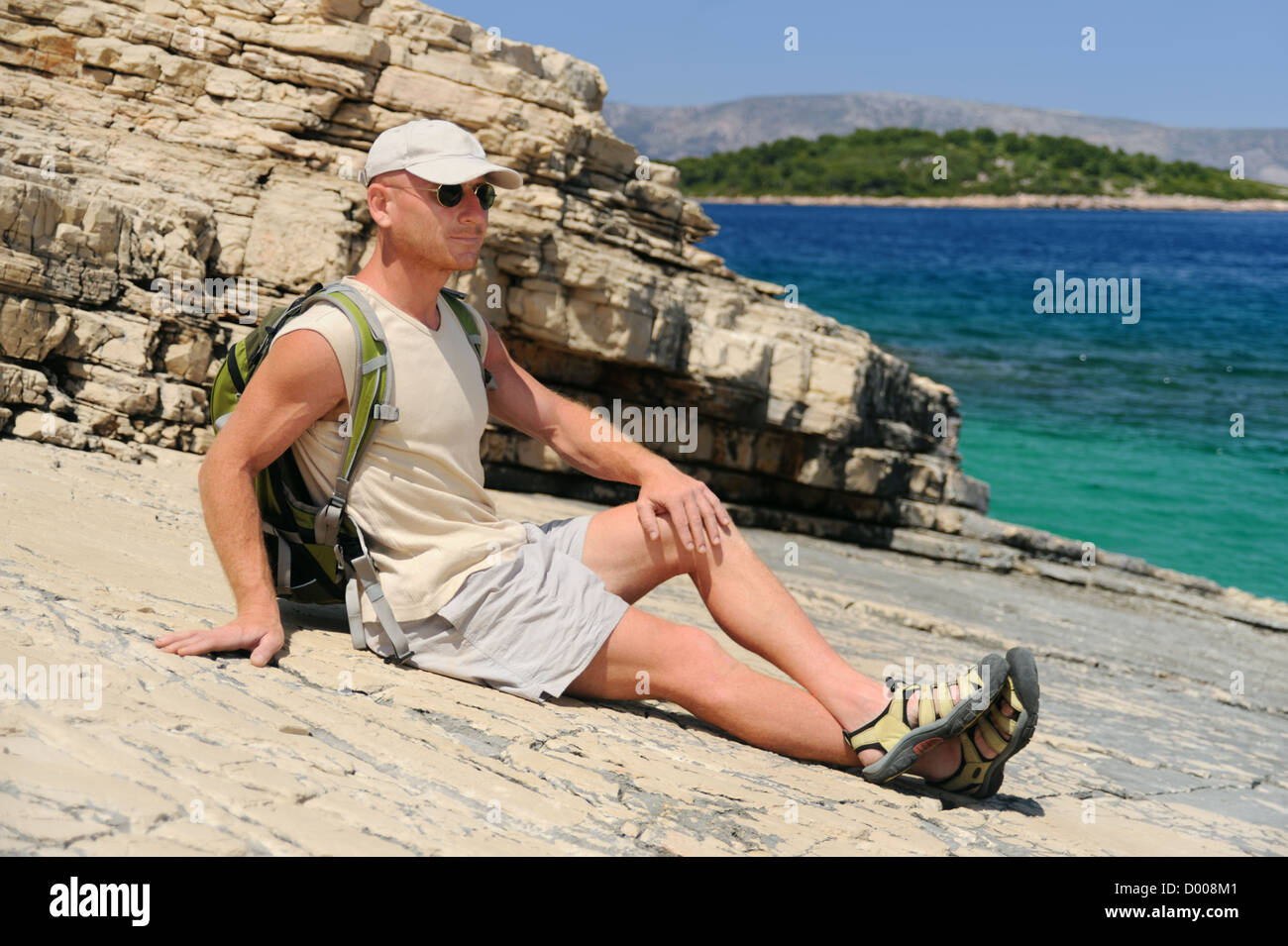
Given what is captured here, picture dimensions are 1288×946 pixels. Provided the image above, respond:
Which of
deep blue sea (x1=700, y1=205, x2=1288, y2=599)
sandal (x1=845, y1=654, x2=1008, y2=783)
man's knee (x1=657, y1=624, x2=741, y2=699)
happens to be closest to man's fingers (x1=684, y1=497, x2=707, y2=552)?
man's knee (x1=657, y1=624, x2=741, y2=699)

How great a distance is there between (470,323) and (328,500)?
0.86m

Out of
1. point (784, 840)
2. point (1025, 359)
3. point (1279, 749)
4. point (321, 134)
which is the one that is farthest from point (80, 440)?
point (1025, 359)

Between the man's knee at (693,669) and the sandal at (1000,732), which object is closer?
the sandal at (1000,732)

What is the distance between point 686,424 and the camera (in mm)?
10727

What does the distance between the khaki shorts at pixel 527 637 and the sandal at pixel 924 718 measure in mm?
932

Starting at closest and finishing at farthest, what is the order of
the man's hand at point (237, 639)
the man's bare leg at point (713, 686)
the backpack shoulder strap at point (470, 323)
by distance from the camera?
1. the man's hand at point (237, 639)
2. the man's bare leg at point (713, 686)
3. the backpack shoulder strap at point (470, 323)

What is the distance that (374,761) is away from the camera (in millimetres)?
3154

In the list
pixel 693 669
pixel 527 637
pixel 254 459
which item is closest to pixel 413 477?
pixel 254 459

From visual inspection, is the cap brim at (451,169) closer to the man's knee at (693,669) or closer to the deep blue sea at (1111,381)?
the man's knee at (693,669)

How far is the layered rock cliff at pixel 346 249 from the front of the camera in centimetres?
678

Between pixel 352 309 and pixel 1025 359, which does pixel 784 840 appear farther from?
pixel 1025 359

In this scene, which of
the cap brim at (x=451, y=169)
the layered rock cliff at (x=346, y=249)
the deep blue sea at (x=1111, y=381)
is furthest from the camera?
the deep blue sea at (x=1111, y=381)

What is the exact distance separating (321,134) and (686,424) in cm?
410

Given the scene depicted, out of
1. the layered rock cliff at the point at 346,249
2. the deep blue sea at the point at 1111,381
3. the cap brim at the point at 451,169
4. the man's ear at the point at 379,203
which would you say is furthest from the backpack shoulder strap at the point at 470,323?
the deep blue sea at the point at 1111,381
